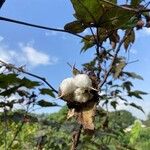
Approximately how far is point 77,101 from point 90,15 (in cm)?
23

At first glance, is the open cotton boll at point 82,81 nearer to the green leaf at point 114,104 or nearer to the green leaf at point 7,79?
the green leaf at point 7,79

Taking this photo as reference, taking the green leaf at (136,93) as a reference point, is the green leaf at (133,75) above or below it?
above

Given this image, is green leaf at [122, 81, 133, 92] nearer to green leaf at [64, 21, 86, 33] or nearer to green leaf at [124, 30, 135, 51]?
green leaf at [124, 30, 135, 51]

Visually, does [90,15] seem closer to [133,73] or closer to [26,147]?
[133,73]

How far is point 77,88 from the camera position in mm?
1163

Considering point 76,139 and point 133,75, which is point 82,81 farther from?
point 133,75

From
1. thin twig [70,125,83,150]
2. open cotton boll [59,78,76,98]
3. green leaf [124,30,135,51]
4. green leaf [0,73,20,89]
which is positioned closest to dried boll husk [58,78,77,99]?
open cotton boll [59,78,76,98]

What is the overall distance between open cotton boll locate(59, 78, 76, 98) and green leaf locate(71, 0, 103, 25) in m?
0.19

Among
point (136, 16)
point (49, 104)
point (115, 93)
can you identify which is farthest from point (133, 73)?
point (136, 16)

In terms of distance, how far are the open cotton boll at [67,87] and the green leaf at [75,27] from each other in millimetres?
232

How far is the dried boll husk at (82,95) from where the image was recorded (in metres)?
1.16

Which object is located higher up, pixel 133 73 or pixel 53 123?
pixel 133 73

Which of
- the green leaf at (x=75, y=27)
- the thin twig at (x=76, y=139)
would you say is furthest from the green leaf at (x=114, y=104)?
the green leaf at (x=75, y=27)

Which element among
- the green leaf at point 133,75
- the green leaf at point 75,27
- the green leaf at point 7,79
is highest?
the green leaf at point 133,75
